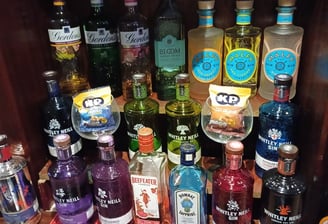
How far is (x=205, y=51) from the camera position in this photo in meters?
1.14

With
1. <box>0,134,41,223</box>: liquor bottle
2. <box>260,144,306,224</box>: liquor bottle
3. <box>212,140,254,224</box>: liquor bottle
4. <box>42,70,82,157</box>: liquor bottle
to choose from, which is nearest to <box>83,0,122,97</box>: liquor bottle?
<box>42,70,82,157</box>: liquor bottle

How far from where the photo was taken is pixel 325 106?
0.90m

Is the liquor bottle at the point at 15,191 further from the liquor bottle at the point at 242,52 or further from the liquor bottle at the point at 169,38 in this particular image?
the liquor bottle at the point at 242,52

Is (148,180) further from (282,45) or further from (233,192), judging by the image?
(282,45)

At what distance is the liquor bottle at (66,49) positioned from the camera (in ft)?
3.75

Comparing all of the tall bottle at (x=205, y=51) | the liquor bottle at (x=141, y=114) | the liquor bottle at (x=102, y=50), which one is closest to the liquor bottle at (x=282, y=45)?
the tall bottle at (x=205, y=51)

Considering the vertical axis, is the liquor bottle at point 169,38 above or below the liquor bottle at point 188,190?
above

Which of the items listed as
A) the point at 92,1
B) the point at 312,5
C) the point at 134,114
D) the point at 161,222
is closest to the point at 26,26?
the point at 92,1

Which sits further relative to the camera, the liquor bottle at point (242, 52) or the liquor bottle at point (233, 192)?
the liquor bottle at point (242, 52)

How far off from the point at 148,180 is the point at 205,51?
1.41 feet

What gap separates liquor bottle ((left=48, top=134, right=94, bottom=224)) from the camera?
108 centimetres

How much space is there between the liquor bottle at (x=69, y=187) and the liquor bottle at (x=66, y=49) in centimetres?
26

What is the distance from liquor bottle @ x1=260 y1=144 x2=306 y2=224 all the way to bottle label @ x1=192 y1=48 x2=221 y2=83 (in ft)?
1.12

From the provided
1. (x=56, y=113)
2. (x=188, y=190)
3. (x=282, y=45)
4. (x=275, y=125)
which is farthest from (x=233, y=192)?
(x=56, y=113)
